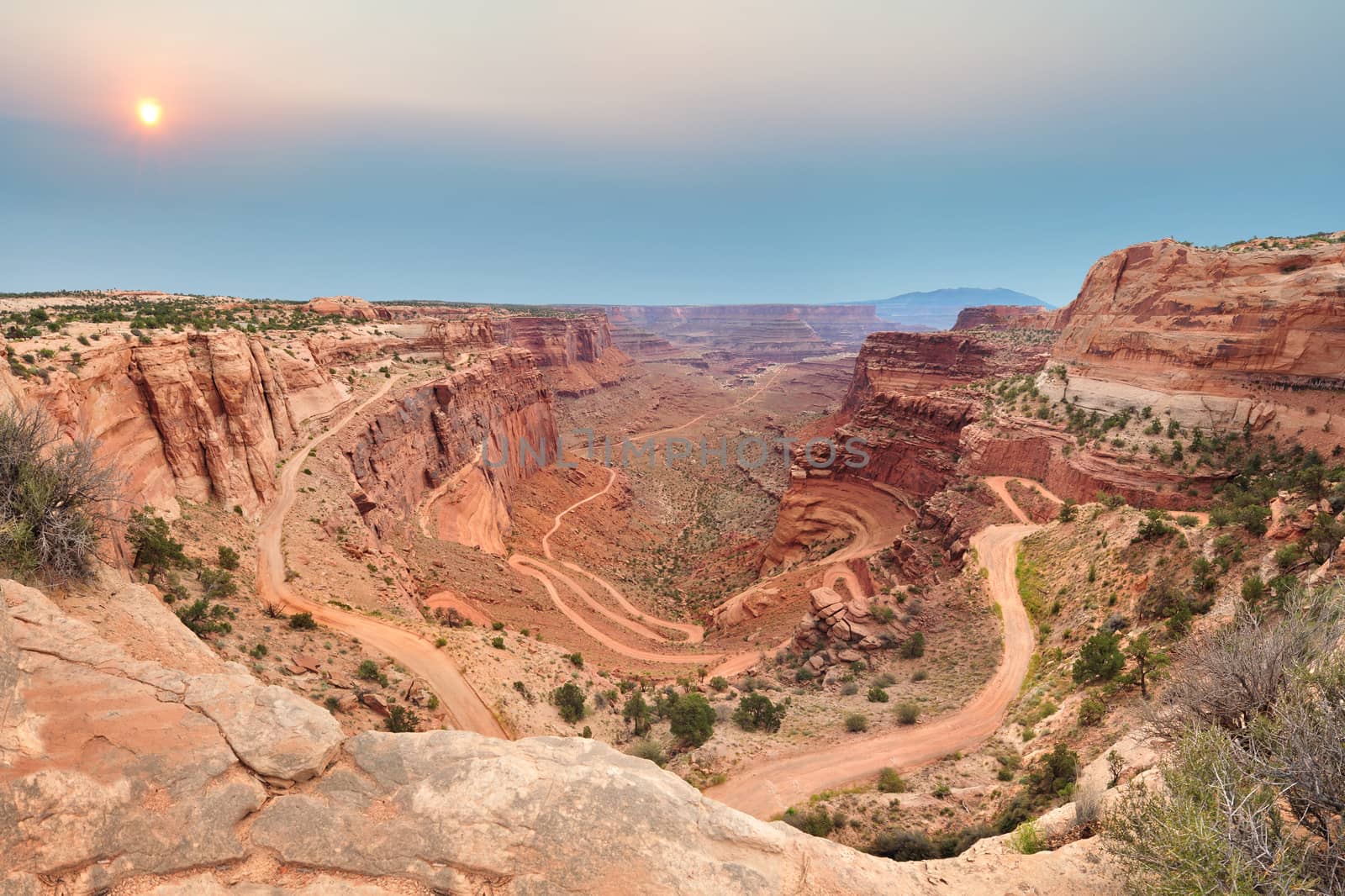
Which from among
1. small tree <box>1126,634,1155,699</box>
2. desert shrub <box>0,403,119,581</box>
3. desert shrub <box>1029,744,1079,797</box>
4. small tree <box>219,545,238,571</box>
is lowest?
desert shrub <box>1029,744,1079,797</box>

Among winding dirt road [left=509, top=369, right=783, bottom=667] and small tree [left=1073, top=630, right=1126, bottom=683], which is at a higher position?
small tree [left=1073, top=630, right=1126, bottom=683]

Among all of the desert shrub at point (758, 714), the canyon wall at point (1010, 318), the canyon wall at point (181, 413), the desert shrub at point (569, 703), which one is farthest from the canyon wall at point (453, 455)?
the canyon wall at point (1010, 318)

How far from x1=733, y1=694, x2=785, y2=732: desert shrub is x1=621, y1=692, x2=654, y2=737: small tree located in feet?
10.6

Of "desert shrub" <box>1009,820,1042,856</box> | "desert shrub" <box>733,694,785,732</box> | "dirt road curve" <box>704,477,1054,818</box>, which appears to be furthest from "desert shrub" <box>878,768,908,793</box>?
"desert shrub" <box>1009,820,1042,856</box>

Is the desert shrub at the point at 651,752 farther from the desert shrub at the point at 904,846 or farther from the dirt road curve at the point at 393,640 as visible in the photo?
the desert shrub at the point at 904,846

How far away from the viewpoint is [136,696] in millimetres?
6922

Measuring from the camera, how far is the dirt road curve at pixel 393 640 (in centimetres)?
1590

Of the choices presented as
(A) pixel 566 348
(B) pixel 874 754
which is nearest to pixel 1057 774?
(B) pixel 874 754

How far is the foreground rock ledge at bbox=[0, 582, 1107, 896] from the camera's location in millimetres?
5531

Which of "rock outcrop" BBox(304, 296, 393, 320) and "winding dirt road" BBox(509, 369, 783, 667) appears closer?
"winding dirt road" BBox(509, 369, 783, 667)

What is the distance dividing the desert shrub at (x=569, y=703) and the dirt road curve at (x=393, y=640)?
2531 mm

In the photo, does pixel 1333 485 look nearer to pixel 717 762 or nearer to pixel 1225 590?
pixel 1225 590

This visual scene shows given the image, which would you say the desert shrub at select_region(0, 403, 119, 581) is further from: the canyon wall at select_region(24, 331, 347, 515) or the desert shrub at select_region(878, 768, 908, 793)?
the desert shrub at select_region(878, 768, 908, 793)

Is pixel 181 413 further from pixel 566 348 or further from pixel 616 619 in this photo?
pixel 566 348
